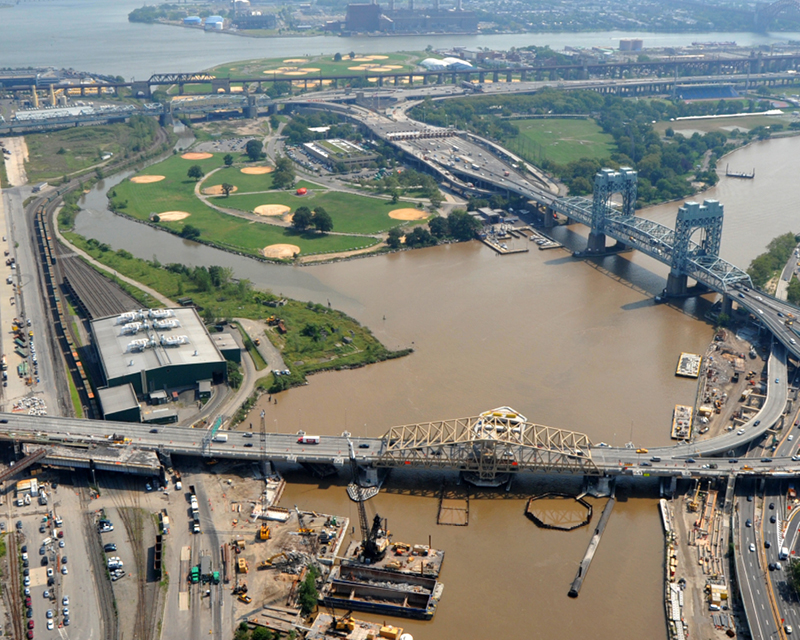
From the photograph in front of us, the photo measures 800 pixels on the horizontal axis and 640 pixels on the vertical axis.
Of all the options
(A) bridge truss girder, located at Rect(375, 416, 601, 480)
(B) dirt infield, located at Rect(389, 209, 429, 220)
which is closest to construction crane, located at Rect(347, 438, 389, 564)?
(A) bridge truss girder, located at Rect(375, 416, 601, 480)

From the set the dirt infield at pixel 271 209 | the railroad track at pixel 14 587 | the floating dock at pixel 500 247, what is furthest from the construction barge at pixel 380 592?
the dirt infield at pixel 271 209

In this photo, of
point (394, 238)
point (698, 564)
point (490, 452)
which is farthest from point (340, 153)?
point (698, 564)

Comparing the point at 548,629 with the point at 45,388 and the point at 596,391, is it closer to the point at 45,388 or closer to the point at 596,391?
the point at 596,391

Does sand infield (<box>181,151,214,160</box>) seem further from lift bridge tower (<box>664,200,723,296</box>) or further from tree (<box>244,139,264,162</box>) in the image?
lift bridge tower (<box>664,200,723,296</box>)


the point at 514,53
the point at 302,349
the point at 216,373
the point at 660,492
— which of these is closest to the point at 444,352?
the point at 302,349

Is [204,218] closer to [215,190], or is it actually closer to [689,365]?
[215,190]

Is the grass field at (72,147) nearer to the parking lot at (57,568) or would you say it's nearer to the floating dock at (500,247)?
the floating dock at (500,247)
